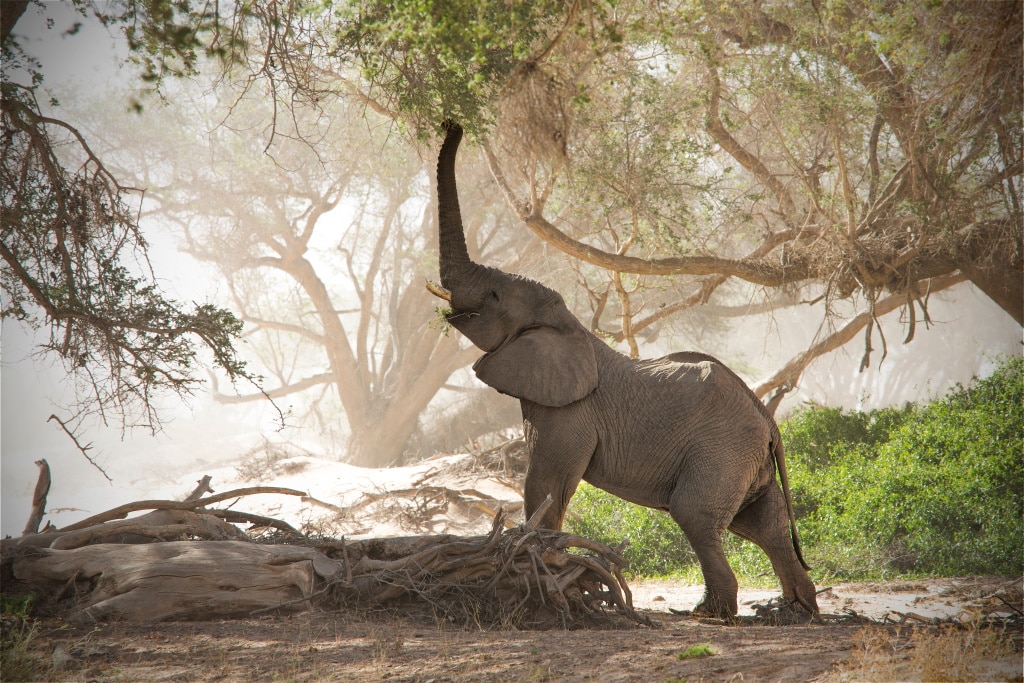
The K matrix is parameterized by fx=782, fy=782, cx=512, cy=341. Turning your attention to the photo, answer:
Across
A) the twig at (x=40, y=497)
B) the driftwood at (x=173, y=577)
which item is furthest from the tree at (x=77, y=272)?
the driftwood at (x=173, y=577)

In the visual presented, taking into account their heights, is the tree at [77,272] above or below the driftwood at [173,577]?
above

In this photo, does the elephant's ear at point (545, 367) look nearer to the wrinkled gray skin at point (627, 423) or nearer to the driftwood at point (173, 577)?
the wrinkled gray skin at point (627, 423)

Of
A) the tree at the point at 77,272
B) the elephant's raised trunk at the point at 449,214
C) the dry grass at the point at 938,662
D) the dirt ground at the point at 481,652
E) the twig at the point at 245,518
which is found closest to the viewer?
the dry grass at the point at 938,662

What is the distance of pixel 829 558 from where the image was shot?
→ 9.32 m

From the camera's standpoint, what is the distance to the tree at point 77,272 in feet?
22.1

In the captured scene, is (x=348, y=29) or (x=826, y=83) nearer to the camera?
(x=348, y=29)

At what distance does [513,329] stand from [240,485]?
10.3 meters

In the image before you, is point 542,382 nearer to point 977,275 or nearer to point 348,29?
point 348,29

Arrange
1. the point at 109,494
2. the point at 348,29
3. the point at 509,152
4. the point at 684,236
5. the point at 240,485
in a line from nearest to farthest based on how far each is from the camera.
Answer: the point at 348,29
the point at 509,152
the point at 684,236
the point at 240,485
the point at 109,494

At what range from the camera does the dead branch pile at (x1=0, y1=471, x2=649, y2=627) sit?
16.8 feet

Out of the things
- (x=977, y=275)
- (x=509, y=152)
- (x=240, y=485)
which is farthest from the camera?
(x=240, y=485)

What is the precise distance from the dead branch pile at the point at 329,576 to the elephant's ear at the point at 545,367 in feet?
3.90

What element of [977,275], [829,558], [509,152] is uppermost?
[509,152]

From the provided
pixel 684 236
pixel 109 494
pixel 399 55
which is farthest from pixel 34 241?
pixel 109 494
